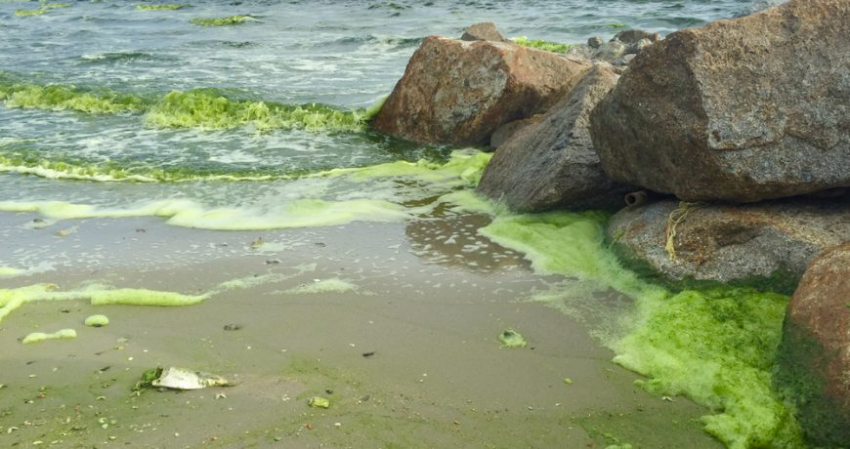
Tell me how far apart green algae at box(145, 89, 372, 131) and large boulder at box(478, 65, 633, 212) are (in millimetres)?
4117

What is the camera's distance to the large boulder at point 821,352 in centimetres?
356

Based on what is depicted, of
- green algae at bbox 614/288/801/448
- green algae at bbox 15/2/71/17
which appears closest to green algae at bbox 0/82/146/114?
green algae at bbox 614/288/801/448

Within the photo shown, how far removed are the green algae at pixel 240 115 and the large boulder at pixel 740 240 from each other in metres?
6.08

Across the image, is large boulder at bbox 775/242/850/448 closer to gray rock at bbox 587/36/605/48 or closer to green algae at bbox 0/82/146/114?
green algae at bbox 0/82/146/114

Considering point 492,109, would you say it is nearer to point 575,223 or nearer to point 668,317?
point 575,223

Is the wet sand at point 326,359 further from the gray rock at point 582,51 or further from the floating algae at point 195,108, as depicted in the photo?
the gray rock at point 582,51

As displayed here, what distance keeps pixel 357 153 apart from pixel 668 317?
18.1 feet

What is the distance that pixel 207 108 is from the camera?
1195 cm

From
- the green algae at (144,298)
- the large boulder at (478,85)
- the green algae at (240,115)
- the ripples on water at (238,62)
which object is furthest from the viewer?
the green algae at (240,115)

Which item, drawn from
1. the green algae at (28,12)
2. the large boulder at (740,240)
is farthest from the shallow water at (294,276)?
the green algae at (28,12)

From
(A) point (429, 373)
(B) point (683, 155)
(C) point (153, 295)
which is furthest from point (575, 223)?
(C) point (153, 295)

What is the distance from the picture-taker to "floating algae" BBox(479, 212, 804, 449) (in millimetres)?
3814

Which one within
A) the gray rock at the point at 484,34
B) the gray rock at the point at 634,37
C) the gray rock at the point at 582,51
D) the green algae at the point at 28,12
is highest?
the gray rock at the point at 484,34

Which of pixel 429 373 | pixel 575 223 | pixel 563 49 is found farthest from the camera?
pixel 563 49
